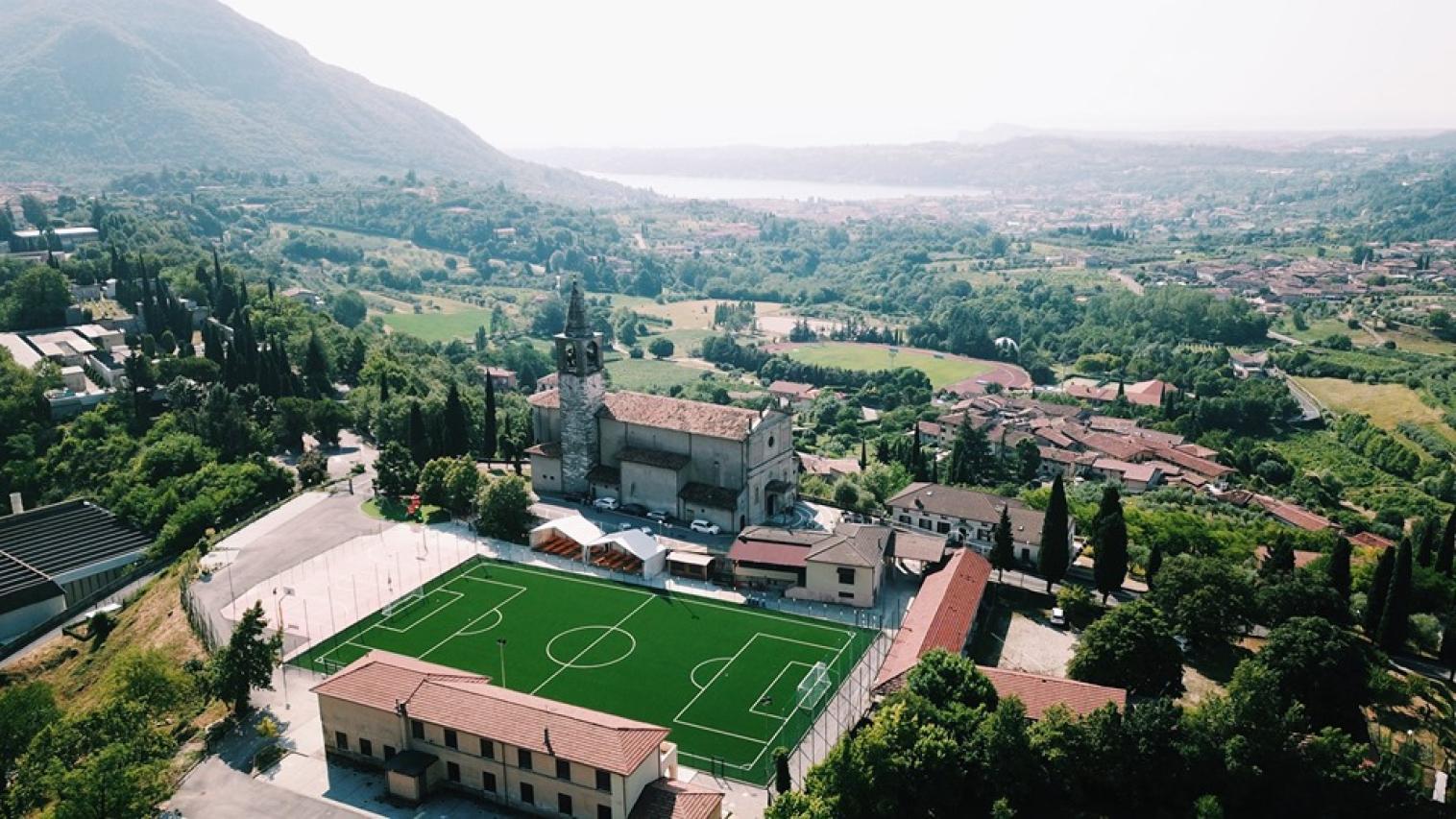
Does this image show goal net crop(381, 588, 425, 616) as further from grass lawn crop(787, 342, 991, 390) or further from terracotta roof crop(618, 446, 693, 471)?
grass lawn crop(787, 342, 991, 390)

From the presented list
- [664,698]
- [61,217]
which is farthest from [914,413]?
[61,217]

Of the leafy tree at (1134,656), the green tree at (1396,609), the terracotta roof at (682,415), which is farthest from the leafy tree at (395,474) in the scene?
the green tree at (1396,609)

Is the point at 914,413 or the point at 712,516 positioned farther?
the point at 914,413

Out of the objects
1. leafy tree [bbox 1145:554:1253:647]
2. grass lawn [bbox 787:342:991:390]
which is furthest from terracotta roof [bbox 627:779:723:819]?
grass lawn [bbox 787:342:991:390]

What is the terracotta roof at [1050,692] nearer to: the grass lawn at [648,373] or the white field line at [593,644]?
the white field line at [593,644]

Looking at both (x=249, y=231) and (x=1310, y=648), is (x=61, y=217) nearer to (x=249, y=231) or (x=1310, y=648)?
(x=249, y=231)

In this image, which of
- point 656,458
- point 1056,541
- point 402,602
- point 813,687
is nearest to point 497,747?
point 813,687
